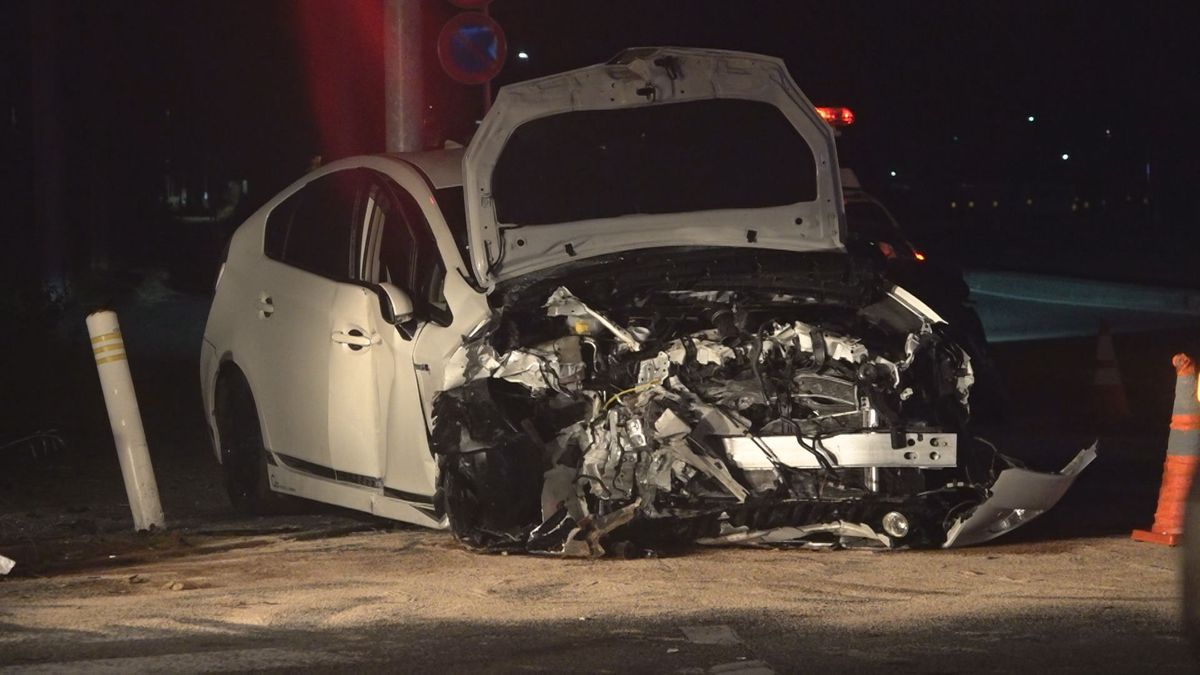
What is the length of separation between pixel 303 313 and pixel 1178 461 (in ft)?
12.7

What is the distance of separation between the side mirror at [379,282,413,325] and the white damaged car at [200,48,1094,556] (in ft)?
0.04

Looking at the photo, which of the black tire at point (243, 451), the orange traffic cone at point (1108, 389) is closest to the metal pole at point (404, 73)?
the black tire at point (243, 451)

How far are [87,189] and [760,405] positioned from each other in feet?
95.7

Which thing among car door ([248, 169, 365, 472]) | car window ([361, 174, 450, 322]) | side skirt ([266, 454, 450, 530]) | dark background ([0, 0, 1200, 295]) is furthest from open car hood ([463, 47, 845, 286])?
dark background ([0, 0, 1200, 295])

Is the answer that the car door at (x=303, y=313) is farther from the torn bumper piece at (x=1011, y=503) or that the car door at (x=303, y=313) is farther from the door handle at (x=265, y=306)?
the torn bumper piece at (x=1011, y=503)

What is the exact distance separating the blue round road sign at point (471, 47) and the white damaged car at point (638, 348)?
326cm

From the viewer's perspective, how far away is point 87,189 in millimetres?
35406

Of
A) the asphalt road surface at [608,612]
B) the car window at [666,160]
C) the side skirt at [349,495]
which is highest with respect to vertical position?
the car window at [666,160]

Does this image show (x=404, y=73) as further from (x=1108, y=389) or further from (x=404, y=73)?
(x=1108, y=389)

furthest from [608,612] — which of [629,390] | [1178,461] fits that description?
[1178,461]

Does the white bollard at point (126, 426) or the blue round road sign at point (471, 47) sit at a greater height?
the blue round road sign at point (471, 47)

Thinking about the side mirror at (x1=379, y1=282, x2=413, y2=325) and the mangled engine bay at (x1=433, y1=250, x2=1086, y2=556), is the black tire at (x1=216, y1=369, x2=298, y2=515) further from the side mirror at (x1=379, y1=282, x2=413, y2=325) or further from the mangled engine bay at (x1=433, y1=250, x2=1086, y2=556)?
the mangled engine bay at (x1=433, y1=250, x2=1086, y2=556)

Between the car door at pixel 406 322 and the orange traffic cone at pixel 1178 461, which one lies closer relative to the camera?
the car door at pixel 406 322

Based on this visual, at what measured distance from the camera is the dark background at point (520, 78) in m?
33.2
